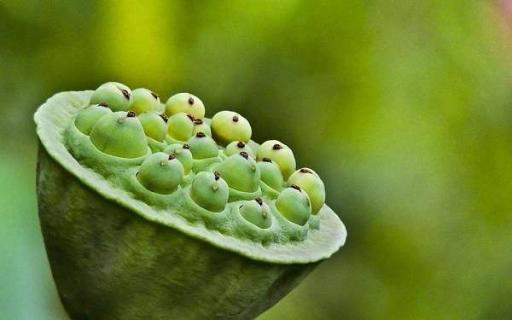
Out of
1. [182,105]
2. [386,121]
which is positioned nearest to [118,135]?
[182,105]

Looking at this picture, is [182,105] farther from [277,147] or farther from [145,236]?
[145,236]

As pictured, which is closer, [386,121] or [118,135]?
[118,135]

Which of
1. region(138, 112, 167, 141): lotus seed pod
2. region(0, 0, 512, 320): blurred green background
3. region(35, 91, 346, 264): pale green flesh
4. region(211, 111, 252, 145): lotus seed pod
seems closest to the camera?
region(35, 91, 346, 264): pale green flesh

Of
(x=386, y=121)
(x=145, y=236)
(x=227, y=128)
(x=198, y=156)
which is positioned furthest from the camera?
(x=386, y=121)

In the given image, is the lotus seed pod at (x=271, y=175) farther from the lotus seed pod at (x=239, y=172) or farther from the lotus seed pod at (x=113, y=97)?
the lotus seed pod at (x=113, y=97)

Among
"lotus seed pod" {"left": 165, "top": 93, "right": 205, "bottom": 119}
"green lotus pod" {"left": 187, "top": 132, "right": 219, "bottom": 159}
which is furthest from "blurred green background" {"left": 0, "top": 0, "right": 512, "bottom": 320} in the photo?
"green lotus pod" {"left": 187, "top": 132, "right": 219, "bottom": 159}

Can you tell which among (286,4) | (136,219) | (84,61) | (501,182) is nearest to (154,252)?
(136,219)

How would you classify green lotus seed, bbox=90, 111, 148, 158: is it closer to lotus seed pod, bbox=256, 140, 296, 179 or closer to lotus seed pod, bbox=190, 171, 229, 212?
lotus seed pod, bbox=190, 171, 229, 212
